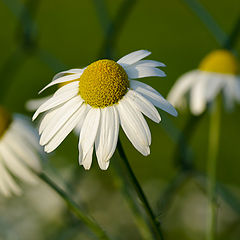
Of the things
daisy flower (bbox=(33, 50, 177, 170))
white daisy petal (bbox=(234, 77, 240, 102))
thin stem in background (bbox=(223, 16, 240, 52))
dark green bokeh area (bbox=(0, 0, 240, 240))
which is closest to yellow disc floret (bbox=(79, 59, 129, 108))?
daisy flower (bbox=(33, 50, 177, 170))

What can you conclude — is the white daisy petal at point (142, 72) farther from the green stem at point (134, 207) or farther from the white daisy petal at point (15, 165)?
the white daisy petal at point (15, 165)

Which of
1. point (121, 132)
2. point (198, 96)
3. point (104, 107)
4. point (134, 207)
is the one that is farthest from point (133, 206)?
point (121, 132)

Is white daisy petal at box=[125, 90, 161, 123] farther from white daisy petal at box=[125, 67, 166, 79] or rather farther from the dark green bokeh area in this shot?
the dark green bokeh area

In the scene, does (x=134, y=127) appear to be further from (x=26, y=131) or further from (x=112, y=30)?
(x=112, y=30)

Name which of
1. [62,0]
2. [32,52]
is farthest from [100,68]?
[62,0]

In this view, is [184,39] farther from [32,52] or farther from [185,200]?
[32,52]

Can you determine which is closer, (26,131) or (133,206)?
(133,206)
